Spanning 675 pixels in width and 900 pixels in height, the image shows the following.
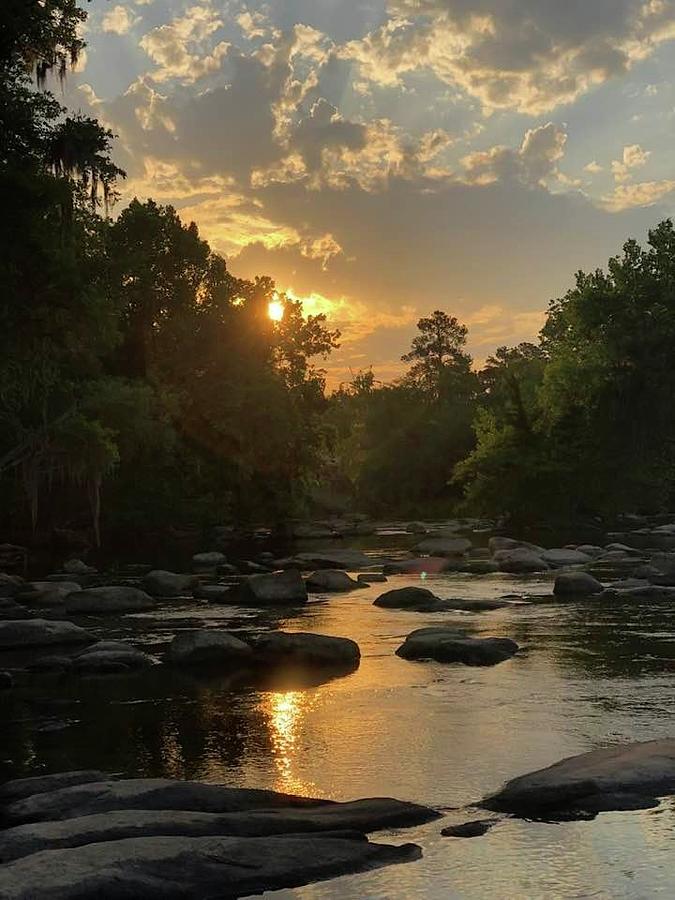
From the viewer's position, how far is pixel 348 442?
116562 millimetres

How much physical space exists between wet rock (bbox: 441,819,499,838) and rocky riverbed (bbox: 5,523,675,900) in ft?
0.07

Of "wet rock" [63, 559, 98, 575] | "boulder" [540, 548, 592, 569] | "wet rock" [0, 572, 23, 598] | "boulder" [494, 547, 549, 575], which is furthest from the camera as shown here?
"wet rock" [63, 559, 98, 575]

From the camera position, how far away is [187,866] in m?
6.18

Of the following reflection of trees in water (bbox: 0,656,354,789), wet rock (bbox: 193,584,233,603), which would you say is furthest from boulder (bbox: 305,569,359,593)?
reflection of trees in water (bbox: 0,656,354,789)

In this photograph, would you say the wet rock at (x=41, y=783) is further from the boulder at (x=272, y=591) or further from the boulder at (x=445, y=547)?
the boulder at (x=445, y=547)

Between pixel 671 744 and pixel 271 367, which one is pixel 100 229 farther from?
pixel 671 744

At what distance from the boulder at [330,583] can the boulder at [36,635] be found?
9.55 metres

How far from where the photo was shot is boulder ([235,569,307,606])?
75.5 feet

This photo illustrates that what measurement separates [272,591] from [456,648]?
348 inches

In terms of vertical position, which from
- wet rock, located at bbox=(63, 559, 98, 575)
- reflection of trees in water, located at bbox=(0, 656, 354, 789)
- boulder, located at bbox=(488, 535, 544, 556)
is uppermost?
boulder, located at bbox=(488, 535, 544, 556)

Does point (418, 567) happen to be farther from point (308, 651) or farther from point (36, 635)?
point (308, 651)

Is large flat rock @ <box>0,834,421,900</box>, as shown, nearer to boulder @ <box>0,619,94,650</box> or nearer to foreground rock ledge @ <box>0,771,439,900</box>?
foreground rock ledge @ <box>0,771,439,900</box>

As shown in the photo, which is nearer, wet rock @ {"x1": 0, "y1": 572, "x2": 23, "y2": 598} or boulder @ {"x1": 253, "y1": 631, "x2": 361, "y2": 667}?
boulder @ {"x1": 253, "y1": 631, "x2": 361, "y2": 667}

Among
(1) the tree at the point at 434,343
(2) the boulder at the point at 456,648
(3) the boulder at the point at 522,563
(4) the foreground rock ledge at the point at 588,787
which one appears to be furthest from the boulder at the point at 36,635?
(1) the tree at the point at 434,343
